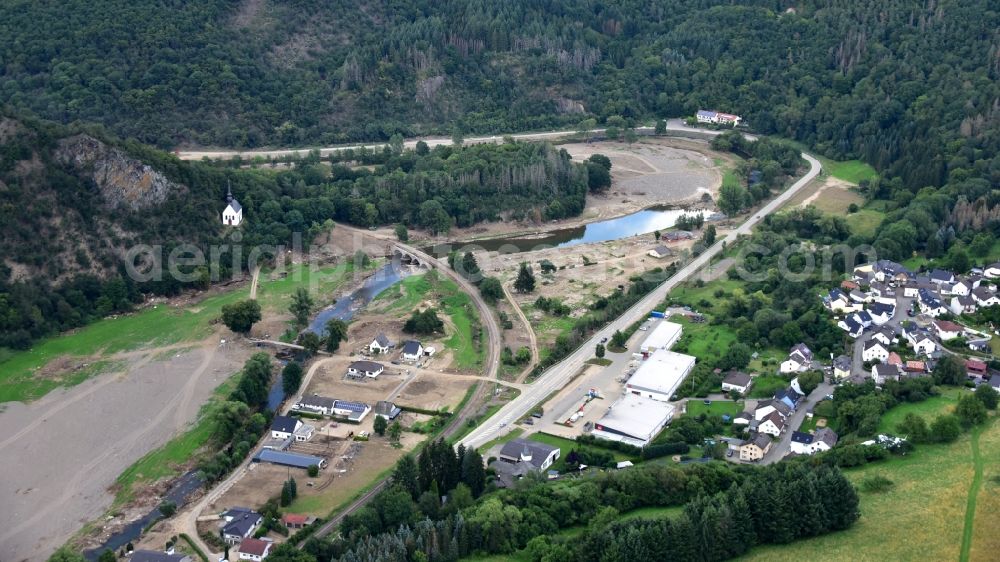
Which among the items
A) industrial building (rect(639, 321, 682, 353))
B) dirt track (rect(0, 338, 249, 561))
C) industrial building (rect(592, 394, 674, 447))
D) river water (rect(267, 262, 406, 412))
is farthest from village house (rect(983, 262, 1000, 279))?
dirt track (rect(0, 338, 249, 561))

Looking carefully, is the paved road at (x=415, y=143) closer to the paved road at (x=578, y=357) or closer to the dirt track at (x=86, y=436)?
the paved road at (x=578, y=357)

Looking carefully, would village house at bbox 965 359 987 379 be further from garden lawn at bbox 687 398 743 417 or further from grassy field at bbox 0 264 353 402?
grassy field at bbox 0 264 353 402

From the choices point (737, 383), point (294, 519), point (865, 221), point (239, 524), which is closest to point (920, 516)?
point (737, 383)

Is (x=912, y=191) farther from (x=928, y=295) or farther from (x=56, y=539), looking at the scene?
(x=56, y=539)

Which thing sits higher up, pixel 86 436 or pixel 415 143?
pixel 415 143

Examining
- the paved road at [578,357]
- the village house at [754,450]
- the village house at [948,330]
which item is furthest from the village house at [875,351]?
the paved road at [578,357]

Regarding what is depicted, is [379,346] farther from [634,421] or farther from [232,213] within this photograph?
[232,213]

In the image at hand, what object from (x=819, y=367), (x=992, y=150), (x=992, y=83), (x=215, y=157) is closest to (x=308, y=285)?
(x=215, y=157)
